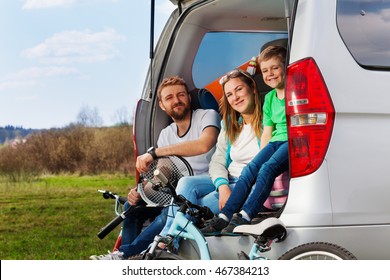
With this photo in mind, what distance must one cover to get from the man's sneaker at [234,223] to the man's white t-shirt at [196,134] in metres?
0.80

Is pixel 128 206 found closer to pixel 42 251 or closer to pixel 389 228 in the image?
pixel 389 228

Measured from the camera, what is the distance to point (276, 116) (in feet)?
13.0

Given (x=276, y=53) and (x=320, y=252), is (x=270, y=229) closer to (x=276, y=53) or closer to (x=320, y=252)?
(x=320, y=252)

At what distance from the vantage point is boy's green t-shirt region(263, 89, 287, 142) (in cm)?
388

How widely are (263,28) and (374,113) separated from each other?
1750 millimetres

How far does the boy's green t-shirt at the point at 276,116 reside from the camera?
3.88 metres

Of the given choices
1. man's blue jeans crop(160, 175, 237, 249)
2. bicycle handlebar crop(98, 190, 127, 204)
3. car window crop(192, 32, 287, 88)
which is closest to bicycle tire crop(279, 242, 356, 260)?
man's blue jeans crop(160, 175, 237, 249)

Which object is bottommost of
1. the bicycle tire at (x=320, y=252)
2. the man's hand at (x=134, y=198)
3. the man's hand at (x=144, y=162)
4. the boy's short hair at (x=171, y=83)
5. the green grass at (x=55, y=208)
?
the green grass at (x=55, y=208)

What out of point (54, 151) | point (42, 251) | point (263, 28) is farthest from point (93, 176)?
point (263, 28)

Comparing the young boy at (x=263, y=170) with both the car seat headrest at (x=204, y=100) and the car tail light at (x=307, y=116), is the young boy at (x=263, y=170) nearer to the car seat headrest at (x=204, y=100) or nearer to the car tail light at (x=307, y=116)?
the car tail light at (x=307, y=116)

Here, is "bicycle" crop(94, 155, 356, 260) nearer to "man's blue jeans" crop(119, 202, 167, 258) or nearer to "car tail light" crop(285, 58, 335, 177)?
"car tail light" crop(285, 58, 335, 177)

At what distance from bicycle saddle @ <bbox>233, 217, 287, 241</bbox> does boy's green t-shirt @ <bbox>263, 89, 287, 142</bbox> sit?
20.3 inches

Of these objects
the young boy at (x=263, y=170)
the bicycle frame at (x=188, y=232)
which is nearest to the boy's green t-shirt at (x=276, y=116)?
the young boy at (x=263, y=170)

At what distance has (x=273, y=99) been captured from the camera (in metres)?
4.06
